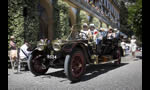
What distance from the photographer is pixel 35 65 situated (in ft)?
15.5

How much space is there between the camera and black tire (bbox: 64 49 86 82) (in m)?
3.83

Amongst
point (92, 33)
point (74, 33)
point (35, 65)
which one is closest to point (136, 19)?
point (92, 33)

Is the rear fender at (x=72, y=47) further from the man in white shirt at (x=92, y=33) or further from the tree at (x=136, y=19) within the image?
the tree at (x=136, y=19)

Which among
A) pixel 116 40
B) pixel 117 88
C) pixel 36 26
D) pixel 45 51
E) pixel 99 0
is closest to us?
pixel 117 88

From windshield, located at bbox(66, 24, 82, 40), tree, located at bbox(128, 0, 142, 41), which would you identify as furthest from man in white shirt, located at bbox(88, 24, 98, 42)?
tree, located at bbox(128, 0, 142, 41)

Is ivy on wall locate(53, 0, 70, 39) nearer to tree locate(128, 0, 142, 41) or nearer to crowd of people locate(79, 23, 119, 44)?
tree locate(128, 0, 142, 41)

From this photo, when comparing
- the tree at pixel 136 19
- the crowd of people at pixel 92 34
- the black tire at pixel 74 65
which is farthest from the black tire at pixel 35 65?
the tree at pixel 136 19

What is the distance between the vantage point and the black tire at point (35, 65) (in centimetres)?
455

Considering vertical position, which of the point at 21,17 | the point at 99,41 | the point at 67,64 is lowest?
the point at 67,64

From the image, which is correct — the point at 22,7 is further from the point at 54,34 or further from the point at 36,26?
the point at 54,34

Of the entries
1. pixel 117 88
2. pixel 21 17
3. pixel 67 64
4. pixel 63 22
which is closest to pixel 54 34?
pixel 63 22

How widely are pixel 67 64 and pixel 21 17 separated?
4883 millimetres

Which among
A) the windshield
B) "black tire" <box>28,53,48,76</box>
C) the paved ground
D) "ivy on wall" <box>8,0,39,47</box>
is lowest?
the paved ground

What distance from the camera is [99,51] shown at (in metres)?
5.62
